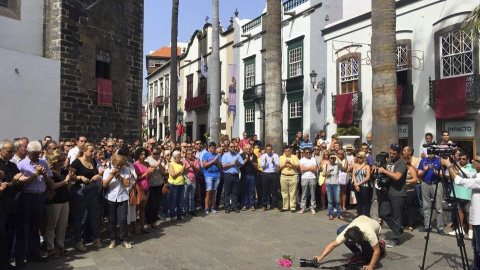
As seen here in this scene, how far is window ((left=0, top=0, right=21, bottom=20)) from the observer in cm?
1305

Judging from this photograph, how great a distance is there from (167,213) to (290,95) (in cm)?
1459

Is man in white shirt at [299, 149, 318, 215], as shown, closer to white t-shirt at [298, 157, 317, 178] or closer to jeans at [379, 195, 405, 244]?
white t-shirt at [298, 157, 317, 178]

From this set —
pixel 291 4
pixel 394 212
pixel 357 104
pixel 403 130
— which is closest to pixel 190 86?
pixel 291 4

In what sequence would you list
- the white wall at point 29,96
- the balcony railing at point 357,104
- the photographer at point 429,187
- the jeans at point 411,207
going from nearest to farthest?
the photographer at point 429,187
the jeans at point 411,207
the white wall at point 29,96
the balcony railing at point 357,104

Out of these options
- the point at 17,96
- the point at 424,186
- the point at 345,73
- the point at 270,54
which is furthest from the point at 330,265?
the point at 345,73

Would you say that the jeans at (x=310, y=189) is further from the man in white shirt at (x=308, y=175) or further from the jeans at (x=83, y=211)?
the jeans at (x=83, y=211)

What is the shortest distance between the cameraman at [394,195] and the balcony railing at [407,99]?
31.6 ft

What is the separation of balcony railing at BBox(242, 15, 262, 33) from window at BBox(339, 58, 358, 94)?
7.78 m

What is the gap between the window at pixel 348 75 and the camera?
18.3m

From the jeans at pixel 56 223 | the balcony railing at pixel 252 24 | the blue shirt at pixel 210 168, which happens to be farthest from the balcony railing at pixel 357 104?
the jeans at pixel 56 223

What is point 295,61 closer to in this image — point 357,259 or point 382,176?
point 382,176

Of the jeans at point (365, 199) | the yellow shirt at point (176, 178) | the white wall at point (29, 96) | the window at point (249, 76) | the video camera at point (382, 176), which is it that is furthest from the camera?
the window at point (249, 76)

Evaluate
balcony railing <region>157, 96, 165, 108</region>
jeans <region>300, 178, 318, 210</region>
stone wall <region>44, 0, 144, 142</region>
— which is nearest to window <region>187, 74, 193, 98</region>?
balcony railing <region>157, 96, 165, 108</region>

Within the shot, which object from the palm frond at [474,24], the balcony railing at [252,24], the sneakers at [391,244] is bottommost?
the sneakers at [391,244]
